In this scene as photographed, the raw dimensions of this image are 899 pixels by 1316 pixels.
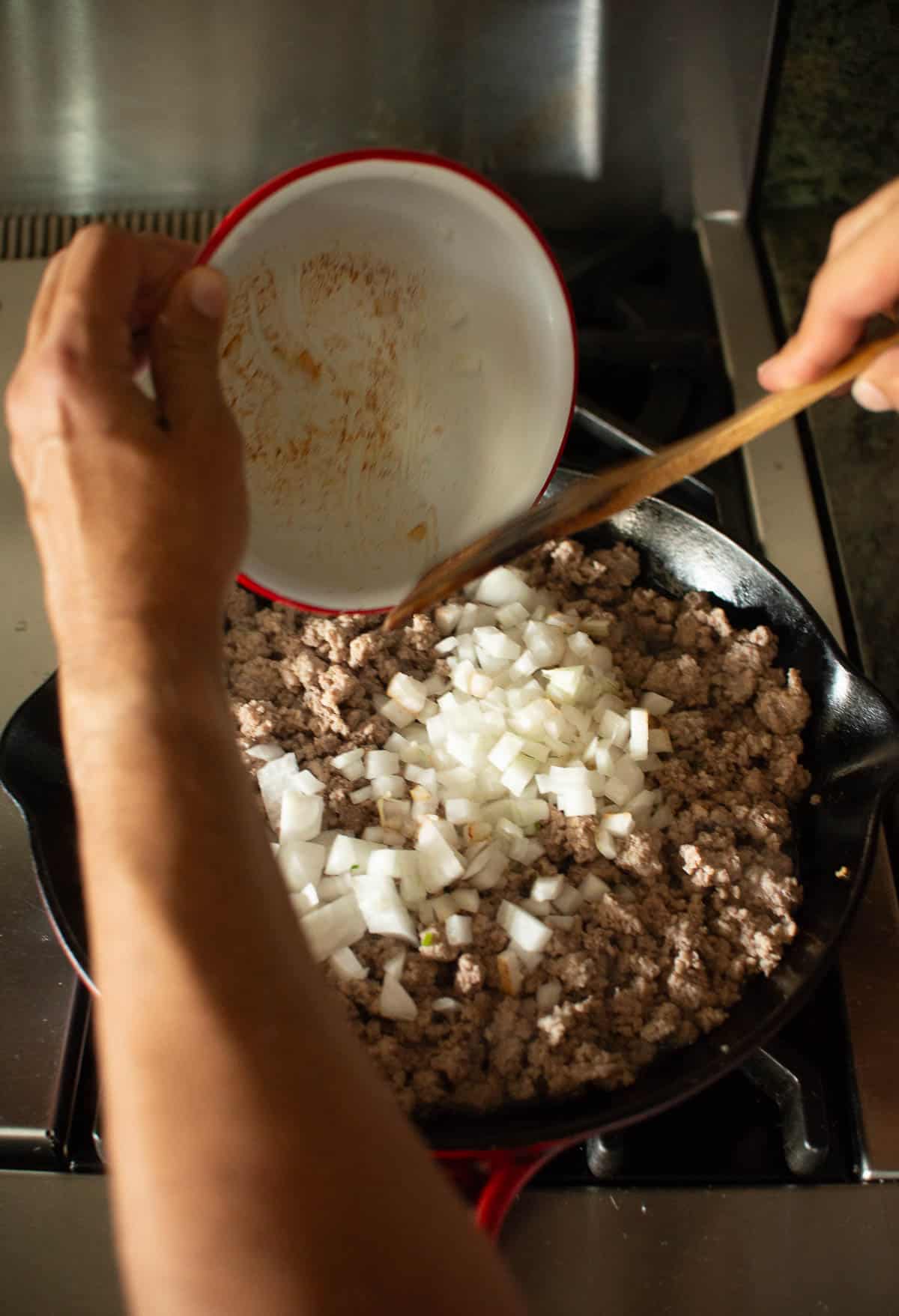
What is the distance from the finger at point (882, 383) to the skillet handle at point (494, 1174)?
63 cm

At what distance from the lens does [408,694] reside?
1.08 m

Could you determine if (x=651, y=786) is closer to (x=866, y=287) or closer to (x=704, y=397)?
(x=866, y=287)

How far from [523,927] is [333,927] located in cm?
16

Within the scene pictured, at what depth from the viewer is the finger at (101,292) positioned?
2.13ft

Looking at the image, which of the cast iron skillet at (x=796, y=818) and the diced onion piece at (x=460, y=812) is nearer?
the cast iron skillet at (x=796, y=818)

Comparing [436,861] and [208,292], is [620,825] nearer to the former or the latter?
[436,861]

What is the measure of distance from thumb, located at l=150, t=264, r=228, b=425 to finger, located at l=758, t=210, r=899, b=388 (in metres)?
0.44

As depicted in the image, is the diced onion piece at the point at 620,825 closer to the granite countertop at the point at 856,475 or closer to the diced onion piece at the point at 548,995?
the diced onion piece at the point at 548,995

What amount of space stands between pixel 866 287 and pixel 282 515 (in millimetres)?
526

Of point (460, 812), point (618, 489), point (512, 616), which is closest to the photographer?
point (618, 489)

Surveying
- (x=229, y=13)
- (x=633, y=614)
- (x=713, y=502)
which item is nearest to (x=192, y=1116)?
(x=633, y=614)

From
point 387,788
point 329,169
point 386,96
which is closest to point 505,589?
point 387,788

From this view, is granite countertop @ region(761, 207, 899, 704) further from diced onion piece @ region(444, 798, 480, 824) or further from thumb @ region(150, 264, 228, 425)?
thumb @ region(150, 264, 228, 425)

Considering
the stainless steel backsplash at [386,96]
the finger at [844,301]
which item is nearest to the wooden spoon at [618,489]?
the finger at [844,301]
